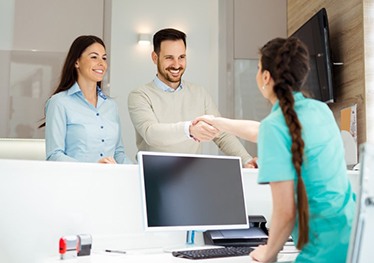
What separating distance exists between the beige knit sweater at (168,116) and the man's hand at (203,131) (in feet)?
0.36

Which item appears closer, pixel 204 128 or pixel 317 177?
pixel 317 177

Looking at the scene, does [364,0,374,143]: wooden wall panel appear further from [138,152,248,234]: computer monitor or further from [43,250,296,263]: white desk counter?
[43,250,296,263]: white desk counter

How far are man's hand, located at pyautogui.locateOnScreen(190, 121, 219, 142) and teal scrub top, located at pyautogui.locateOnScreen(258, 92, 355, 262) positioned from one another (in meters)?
1.06

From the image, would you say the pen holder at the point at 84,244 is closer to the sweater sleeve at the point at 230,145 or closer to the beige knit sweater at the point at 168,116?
the beige knit sweater at the point at 168,116

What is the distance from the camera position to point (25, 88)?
4.16 meters

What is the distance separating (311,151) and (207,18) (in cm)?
443

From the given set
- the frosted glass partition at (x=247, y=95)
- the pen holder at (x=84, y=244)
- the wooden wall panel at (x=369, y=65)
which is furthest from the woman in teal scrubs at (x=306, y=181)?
the frosted glass partition at (x=247, y=95)

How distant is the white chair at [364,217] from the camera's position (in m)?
1.25

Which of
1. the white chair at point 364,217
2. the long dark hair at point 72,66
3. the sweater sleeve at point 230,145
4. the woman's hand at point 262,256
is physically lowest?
the woman's hand at point 262,256

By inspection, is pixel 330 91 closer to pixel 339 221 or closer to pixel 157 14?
pixel 339 221

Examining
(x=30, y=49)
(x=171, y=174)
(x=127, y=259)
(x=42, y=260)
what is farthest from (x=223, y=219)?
(x=30, y=49)

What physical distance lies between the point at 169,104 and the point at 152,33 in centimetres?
250

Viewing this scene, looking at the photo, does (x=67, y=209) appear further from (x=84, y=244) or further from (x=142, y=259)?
(x=142, y=259)

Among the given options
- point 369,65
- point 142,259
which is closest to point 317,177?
point 142,259
